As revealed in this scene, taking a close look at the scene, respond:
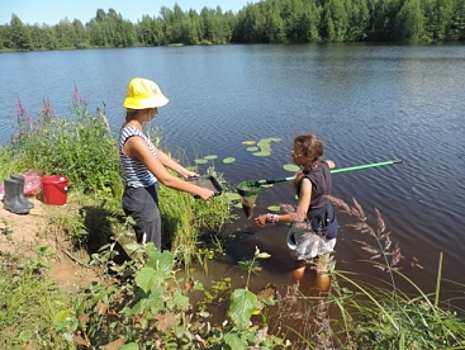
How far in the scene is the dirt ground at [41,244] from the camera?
3707 millimetres

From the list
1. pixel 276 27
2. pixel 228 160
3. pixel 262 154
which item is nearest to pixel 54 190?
pixel 228 160

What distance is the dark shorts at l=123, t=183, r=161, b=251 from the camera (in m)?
3.46

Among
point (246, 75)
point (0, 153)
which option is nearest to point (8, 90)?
point (246, 75)

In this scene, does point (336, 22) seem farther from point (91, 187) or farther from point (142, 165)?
point (142, 165)

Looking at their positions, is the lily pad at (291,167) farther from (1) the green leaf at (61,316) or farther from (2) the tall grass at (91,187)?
(1) the green leaf at (61,316)

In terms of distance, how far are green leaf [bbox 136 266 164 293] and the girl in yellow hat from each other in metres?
1.53

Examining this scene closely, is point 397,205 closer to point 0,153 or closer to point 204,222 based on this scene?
point 204,222

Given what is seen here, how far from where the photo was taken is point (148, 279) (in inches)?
60.9

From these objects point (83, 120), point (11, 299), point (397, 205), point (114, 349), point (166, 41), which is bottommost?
point (397, 205)

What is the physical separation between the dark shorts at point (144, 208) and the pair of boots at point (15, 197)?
5.16 ft

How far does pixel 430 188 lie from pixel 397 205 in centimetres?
113

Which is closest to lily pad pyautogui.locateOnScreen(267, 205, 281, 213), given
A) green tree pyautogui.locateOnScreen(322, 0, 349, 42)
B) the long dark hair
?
the long dark hair

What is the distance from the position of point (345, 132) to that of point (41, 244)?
9.32 m

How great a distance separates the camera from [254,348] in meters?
1.68
